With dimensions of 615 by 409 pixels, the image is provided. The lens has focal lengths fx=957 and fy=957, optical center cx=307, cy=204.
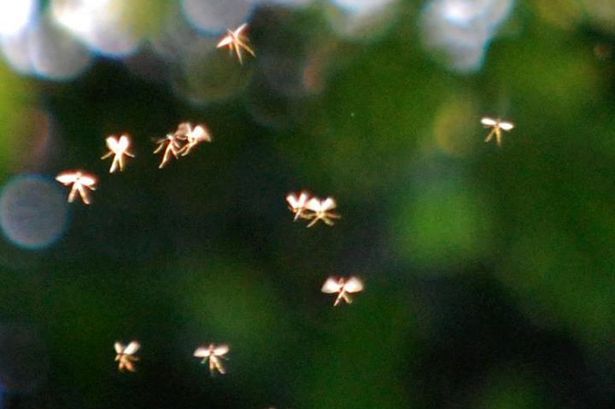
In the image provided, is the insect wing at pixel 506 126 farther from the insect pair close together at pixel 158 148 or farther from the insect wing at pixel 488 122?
the insect pair close together at pixel 158 148

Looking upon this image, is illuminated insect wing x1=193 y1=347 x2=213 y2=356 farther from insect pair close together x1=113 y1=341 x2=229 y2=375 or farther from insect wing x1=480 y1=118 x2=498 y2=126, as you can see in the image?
insect wing x1=480 y1=118 x2=498 y2=126

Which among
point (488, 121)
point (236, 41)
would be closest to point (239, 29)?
point (236, 41)

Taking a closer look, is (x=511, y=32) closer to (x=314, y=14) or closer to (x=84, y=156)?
(x=314, y=14)

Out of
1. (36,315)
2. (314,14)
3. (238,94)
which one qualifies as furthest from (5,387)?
(314,14)

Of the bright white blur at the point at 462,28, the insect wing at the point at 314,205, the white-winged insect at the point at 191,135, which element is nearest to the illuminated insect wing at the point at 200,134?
the white-winged insect at the point at 191,135

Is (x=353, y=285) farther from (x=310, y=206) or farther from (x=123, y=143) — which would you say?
(x=123, y=143)

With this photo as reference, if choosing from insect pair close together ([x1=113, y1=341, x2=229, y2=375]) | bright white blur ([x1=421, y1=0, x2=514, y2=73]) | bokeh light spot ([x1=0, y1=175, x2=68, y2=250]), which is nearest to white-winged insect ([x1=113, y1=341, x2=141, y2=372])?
insect pair close together ([x1=113, y1=341, x2=229, y2=375])
